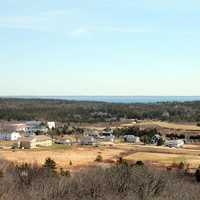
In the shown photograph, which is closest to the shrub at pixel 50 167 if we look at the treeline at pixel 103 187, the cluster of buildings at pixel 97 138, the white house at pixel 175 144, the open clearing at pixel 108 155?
the treeline at pixel 103 187

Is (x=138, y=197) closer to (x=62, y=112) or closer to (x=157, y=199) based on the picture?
(x=157, y=199)

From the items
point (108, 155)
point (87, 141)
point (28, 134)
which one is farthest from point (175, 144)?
point (28, 134)

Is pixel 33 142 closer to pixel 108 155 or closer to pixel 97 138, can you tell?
pixel 97 138

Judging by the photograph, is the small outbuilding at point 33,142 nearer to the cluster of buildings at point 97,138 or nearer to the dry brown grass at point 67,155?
the cluster of buildings at point 97,138

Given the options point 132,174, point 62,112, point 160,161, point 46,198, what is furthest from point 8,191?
point 62,112

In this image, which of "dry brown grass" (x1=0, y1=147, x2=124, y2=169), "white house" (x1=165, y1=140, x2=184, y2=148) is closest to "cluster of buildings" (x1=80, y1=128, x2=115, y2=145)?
"dry brown grass" (x1=0, y1=147, x2=124, y2=169)

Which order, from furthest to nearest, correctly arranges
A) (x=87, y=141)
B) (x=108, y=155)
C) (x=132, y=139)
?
(x=132, y=139)
(x=87, y=141)
(x=108, y=155)

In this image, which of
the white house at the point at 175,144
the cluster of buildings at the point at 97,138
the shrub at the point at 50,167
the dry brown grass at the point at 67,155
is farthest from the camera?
the cluster of buildings at the point at 97,138

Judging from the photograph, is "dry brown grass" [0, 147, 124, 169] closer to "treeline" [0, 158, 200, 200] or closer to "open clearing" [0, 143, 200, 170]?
"open clearing" [0, 143, 200, 170]
